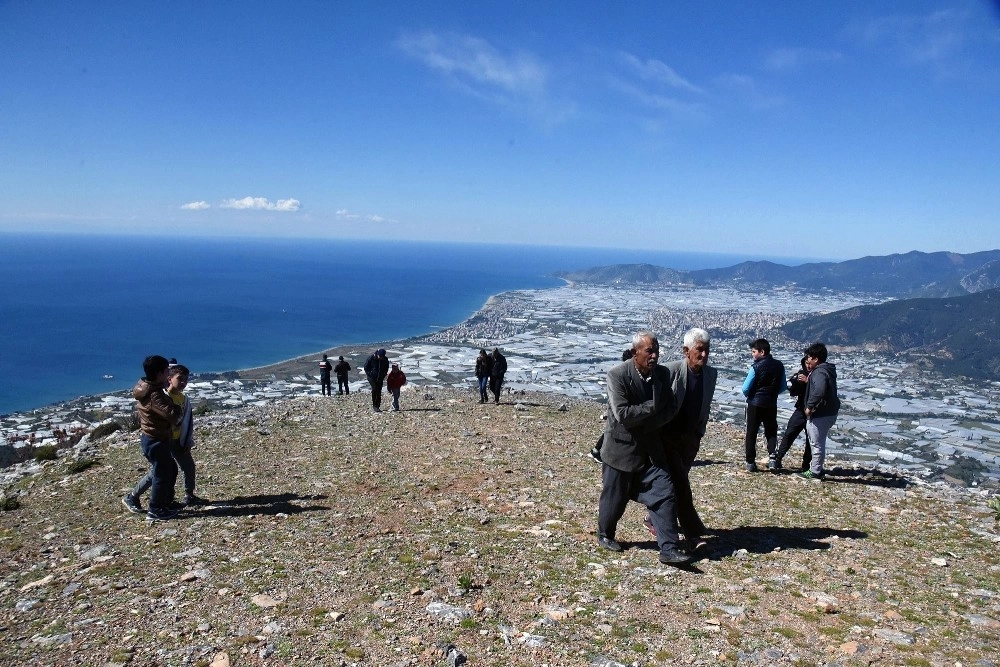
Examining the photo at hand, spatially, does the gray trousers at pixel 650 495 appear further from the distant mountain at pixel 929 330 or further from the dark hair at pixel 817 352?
the distant mountain at pixel 929 330

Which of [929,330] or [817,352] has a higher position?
[817,352]

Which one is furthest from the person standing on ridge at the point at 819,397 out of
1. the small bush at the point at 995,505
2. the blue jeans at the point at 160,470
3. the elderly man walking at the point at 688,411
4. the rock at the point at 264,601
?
the blue jeans at the point at 160,470

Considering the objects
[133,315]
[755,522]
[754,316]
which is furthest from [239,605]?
[754,316]

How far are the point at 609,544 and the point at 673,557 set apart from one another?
0.91 metres

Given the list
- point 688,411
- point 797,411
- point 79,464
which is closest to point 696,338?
point 688,411

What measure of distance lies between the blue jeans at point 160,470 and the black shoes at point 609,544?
675cm

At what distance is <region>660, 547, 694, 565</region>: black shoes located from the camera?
6258 millimetres

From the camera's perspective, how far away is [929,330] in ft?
472

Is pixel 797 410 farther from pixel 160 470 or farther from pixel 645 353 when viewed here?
pixel 160 470

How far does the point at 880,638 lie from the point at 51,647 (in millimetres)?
7375

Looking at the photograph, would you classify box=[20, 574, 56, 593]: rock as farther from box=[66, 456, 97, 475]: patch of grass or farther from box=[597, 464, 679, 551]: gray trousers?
box=[66, 456, 97, 475]: patch of grass

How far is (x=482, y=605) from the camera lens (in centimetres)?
549

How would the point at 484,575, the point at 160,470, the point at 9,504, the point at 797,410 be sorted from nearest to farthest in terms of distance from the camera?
the point at 484,575
the point at 160,470
the point at 9,504
the point at 797,410

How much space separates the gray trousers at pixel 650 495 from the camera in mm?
6422
